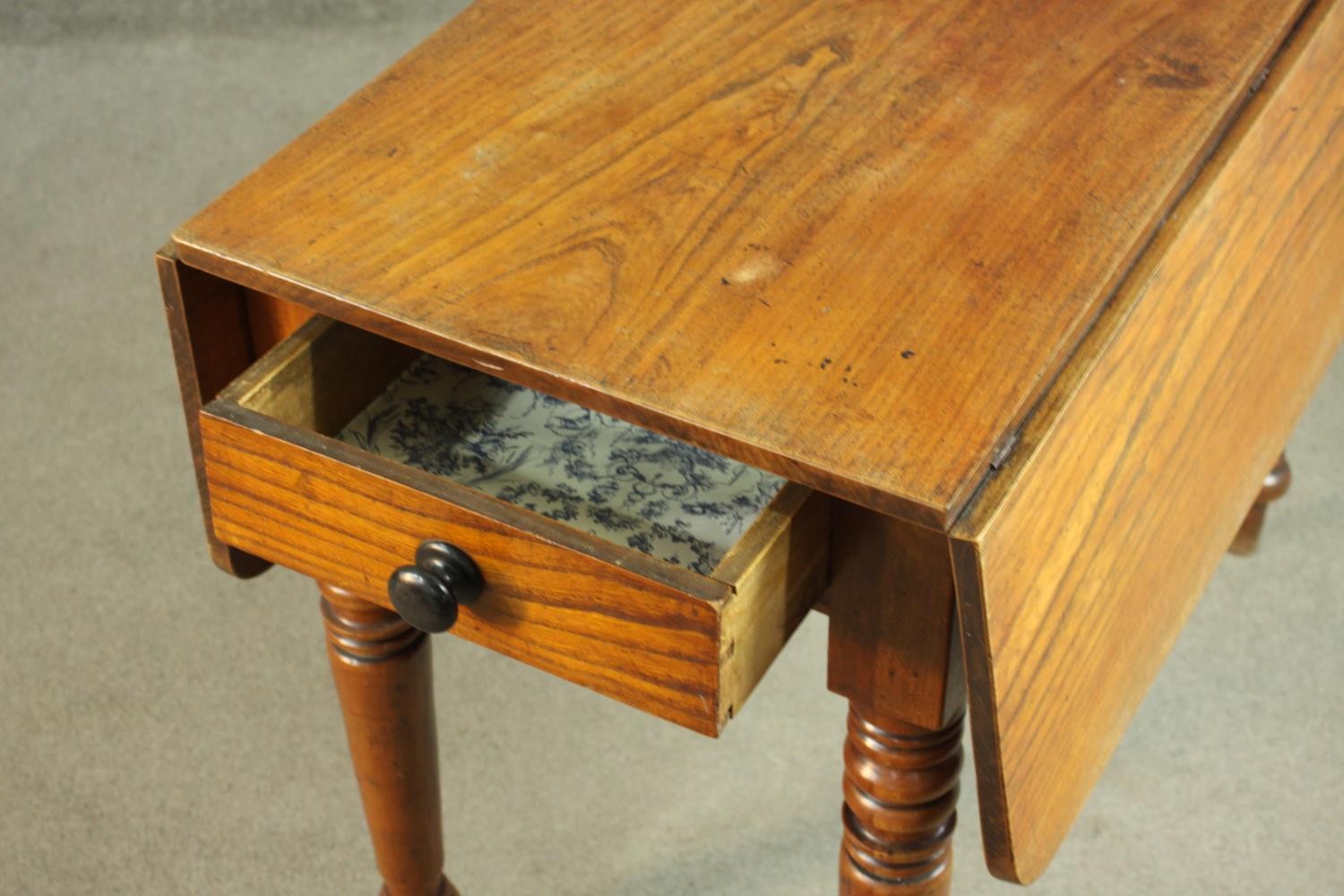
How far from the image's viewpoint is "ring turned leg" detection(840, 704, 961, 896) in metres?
1.25

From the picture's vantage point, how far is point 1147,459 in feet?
3.95

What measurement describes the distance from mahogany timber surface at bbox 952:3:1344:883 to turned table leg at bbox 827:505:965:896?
0.07 metres

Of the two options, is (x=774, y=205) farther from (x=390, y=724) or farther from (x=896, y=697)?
(x=390, y=724)

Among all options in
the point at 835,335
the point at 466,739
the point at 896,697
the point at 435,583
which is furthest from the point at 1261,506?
the point at 435,583

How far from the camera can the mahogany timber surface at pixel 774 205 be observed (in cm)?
105

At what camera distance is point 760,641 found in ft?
3.59

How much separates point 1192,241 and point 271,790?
1.05m

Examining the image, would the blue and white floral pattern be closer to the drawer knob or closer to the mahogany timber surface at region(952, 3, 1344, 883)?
the drawer knob

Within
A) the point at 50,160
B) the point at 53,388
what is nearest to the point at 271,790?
the point at 53,388

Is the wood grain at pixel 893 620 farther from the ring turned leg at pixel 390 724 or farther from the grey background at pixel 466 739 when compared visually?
the grey background at pixel 466 739

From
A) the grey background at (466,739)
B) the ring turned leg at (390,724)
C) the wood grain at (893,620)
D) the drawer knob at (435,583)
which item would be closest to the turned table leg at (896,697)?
the wood grain at (893,620)

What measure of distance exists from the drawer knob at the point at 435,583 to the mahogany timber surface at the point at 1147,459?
0.29 meters

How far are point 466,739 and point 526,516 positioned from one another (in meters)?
0.86

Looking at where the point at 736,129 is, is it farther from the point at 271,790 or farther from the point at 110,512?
the point at 110,512
